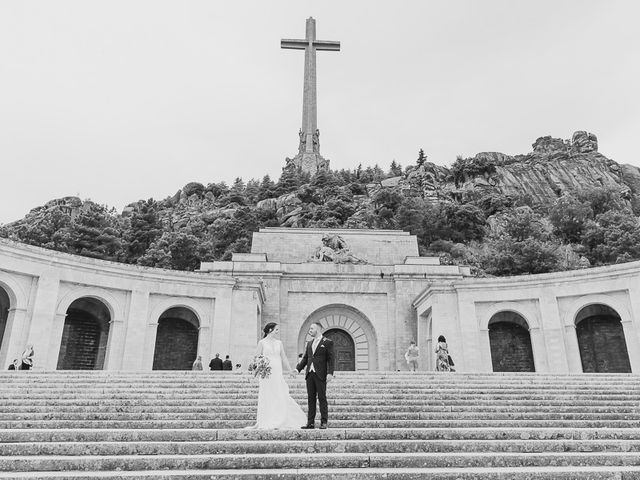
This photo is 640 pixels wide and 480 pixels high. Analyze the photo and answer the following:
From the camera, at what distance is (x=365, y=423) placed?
9391 mm

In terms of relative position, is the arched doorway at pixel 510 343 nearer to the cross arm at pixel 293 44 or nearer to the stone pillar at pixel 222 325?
the stone pillar at pixel 222 325

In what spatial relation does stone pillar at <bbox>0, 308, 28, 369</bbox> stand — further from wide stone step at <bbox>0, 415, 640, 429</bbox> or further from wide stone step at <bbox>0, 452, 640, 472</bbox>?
wide stone step at <bbox>0, 452, 640, 472</bbox>

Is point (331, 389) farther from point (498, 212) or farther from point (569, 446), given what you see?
point (498, 212)

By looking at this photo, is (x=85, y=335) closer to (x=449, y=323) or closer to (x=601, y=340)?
(x=449, y=323)

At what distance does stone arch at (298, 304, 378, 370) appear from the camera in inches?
1051

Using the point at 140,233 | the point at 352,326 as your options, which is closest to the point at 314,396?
the point at 352,326

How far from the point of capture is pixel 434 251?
57719 millimetres

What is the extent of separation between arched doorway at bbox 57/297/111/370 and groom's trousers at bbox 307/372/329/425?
674 inches

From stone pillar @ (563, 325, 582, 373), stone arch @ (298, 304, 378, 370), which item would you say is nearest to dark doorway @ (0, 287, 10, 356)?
stone arch @ (298, 304, 378, 370)

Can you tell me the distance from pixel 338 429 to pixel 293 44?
74.5 m

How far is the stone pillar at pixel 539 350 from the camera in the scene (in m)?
22.5

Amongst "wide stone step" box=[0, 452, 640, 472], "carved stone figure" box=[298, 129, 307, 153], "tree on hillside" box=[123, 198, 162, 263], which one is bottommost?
"wide stone step" box=[0, 452, 640, 472]

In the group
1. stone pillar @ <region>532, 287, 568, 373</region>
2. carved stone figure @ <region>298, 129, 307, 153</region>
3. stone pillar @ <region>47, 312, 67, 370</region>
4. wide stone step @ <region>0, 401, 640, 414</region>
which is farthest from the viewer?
carved stone figure @ <region>298, 129, 307, 153</region>

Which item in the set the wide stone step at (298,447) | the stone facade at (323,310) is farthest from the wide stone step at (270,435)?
the stone facade at (323,310)
